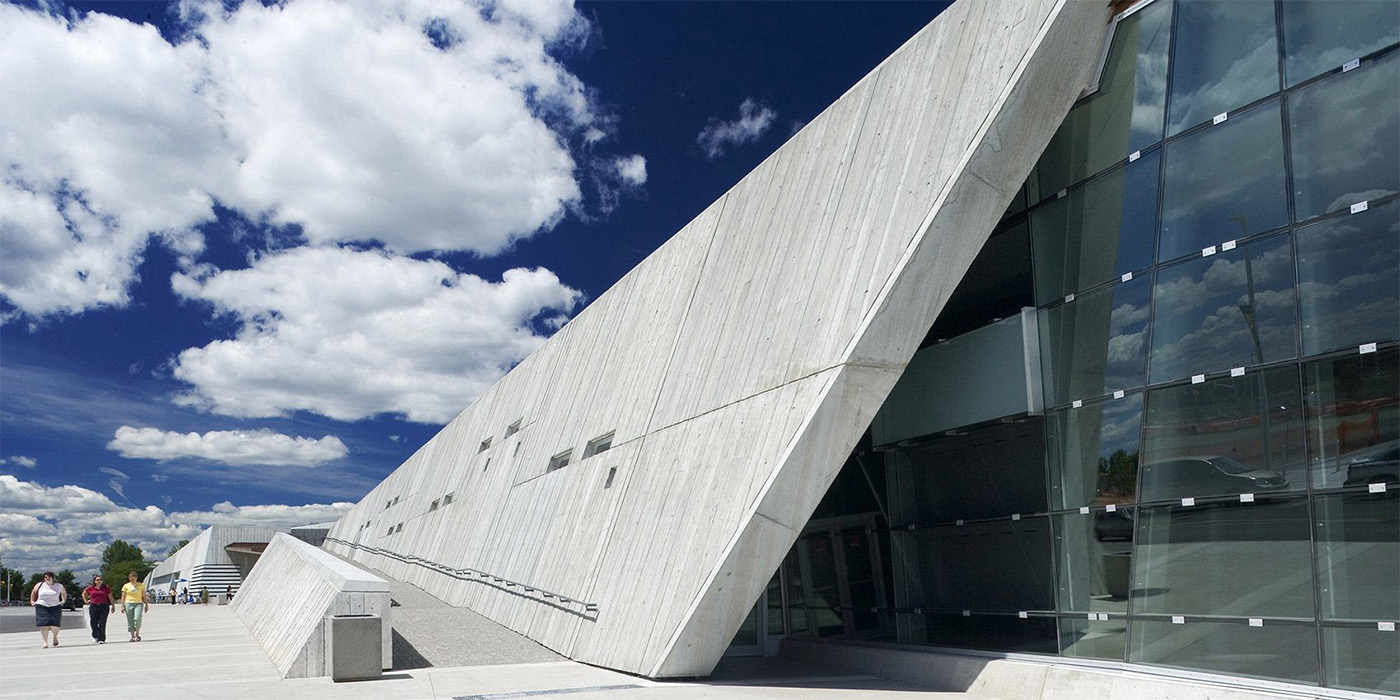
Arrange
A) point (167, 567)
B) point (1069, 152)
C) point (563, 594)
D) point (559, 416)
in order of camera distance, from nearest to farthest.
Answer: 1. point (1069, 152)
2. point (563, 594)
3. point (559, 416)
4. point (167, 567)

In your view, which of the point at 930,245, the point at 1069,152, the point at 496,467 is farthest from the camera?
the point at 496,467

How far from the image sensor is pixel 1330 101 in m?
8.95

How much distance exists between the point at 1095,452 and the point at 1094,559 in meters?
1.17

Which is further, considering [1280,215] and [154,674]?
[154,674]

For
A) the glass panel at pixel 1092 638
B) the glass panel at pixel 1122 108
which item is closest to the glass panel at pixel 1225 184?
the glass panel at pixel 1122 108

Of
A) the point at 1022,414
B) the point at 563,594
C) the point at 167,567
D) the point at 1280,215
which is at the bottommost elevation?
the point at 167,567

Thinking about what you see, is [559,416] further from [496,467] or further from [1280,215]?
[1280,215]

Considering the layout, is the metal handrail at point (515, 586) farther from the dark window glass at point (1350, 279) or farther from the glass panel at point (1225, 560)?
the dark window glass at point (1350, 279)

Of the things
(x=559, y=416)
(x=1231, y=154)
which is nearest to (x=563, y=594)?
(x=559, y=416)

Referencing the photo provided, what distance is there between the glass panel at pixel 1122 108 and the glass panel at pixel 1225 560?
4022 millimetres

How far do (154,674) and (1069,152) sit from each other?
13.7 meters

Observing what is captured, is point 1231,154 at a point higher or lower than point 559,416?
higher

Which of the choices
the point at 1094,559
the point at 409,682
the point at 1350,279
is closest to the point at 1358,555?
the point at 1350,279

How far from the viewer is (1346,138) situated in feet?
28.8
